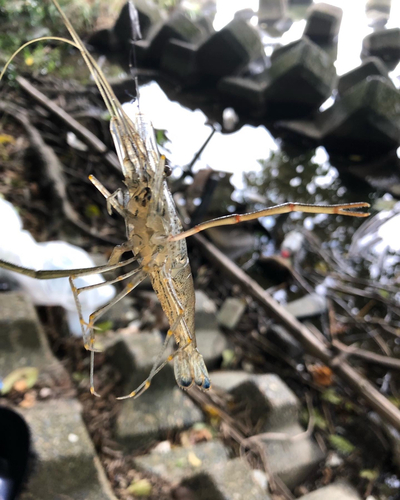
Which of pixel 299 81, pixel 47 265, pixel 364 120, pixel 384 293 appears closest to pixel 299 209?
pixel 47 265

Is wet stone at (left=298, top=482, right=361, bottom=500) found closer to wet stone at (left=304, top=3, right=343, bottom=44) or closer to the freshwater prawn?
the freshwater prawn

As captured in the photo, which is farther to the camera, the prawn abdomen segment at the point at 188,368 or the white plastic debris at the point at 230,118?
the white plastic debris at the point at 230,118

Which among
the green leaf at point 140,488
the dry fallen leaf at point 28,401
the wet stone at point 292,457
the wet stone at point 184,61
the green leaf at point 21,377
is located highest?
the wet stone at point 184,61

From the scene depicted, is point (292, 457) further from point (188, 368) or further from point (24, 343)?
point (24, 343)

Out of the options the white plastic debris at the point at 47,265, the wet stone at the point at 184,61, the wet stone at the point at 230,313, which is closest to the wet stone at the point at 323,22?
the wet stone at the point at 184,61

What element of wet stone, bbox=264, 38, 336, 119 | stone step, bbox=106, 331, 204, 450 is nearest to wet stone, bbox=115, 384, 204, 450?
stone step, bbox=106, 331, 204, 450

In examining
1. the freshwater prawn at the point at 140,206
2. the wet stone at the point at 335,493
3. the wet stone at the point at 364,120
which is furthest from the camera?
the wet stone at the point at 364,120

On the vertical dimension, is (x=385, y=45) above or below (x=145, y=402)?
above

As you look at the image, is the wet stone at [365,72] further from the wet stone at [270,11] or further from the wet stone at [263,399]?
the wet stone at [263,399]
